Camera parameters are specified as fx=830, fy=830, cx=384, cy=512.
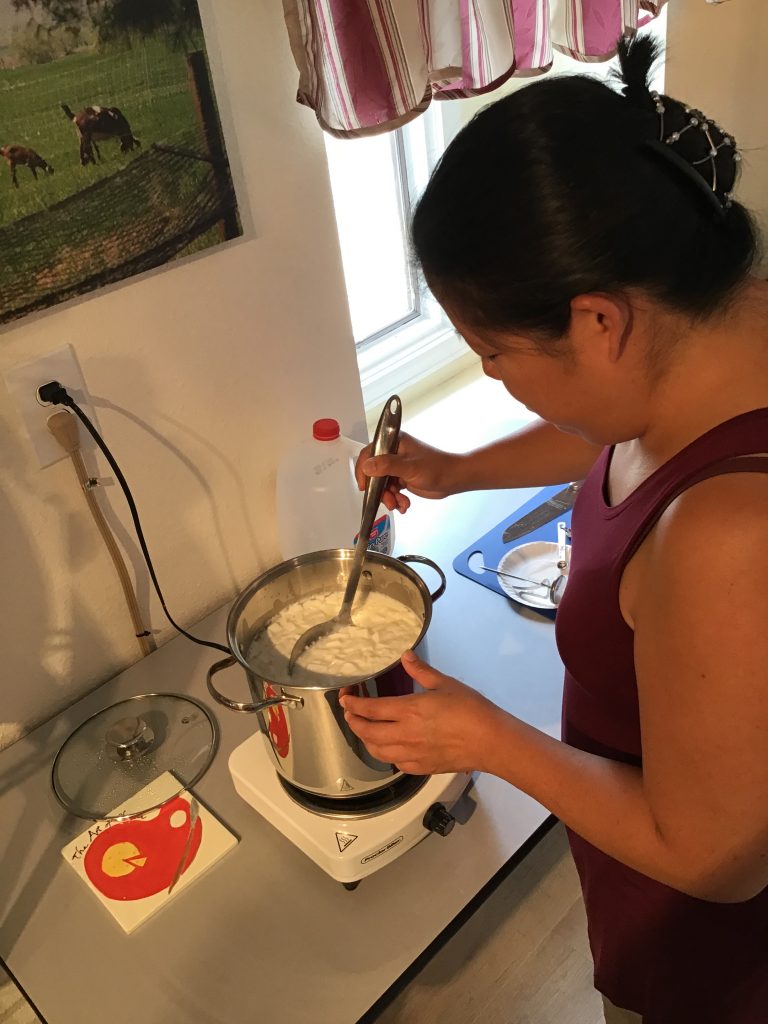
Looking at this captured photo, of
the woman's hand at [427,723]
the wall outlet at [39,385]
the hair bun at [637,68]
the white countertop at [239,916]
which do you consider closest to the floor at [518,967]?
the white countertop at [239,916]

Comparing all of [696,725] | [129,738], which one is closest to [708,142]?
[696,725]

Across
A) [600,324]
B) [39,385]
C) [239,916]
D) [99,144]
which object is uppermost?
[99,144]

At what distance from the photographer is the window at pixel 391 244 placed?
166cm

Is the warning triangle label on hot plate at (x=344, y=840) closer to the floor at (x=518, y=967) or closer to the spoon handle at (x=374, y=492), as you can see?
the spoon handle at (x=374, y=492)

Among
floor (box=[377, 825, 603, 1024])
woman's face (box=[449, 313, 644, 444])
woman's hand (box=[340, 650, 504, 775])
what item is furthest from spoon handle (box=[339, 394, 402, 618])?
floor (box=[377, 825, 603, 1024])

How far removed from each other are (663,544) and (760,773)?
0.17 m

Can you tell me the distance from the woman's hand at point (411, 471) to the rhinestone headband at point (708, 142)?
50cm

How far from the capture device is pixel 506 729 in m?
0.73

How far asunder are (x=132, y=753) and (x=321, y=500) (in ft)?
1.48

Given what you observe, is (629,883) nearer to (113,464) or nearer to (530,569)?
(530,569)

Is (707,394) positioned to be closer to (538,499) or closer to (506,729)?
(506,729)

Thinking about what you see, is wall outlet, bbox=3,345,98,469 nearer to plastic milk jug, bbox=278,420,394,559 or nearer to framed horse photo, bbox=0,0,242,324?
framed horse photo, bbox=0,0,242,324

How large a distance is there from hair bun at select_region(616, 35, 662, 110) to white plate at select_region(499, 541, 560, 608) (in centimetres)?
73

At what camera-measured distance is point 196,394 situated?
1.10 metres
